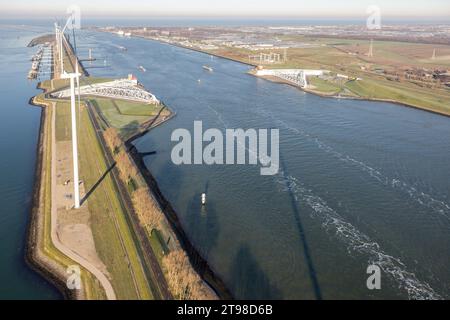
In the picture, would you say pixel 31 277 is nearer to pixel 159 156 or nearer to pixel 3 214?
pixel 3 214

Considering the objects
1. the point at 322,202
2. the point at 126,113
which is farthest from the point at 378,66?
the point at 322,202

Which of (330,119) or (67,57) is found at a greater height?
(67,57)

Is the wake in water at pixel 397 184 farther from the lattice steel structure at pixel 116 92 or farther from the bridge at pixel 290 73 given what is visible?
the bridge at pixel 290 73

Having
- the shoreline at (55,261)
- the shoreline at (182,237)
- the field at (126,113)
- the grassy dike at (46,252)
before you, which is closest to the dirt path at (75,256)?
the grassy dike at (46,252)

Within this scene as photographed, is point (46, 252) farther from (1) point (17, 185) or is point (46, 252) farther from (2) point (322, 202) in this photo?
(2) point (322, 202)

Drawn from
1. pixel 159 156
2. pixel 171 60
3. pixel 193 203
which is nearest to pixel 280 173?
pixel 193 203
